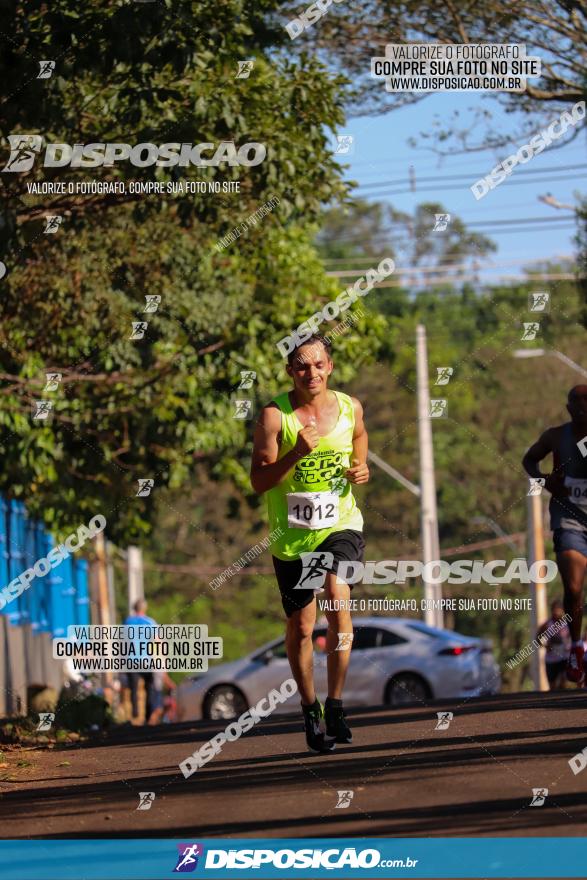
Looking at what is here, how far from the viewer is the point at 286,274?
67.6 feet

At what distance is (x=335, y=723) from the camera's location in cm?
813

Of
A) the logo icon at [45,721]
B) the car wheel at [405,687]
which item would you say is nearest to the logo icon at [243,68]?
the logo icon at [45,721]

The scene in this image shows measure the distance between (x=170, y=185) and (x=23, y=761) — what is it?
5.03 metres

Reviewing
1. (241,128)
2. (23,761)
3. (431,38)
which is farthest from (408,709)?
(431,38)

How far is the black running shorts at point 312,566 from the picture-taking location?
786 cm

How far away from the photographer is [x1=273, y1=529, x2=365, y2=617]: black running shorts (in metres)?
7.86

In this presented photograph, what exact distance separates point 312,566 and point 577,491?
265 cm

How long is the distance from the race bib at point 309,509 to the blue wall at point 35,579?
12.8m

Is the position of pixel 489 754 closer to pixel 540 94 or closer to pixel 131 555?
pixel 540 94

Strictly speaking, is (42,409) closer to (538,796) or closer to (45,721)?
(45,721)

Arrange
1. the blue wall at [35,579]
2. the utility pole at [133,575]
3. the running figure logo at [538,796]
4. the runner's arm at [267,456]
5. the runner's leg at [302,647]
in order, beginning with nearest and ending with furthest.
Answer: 1. the running figure logo at [538,796]
2. the runner's arm at [267,456]
3. the runner's leg at [302,647]
4. the blue wall at [35,579]
5. the utility pole at [133,575]

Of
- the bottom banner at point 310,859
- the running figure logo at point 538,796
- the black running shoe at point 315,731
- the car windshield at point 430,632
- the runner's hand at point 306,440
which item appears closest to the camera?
the bottom banner at point 310,859

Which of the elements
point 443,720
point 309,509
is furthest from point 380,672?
point 309,509

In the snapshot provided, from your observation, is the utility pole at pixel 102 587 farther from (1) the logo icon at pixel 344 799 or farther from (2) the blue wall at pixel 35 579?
(1) the logo icon at pixel 344 799
